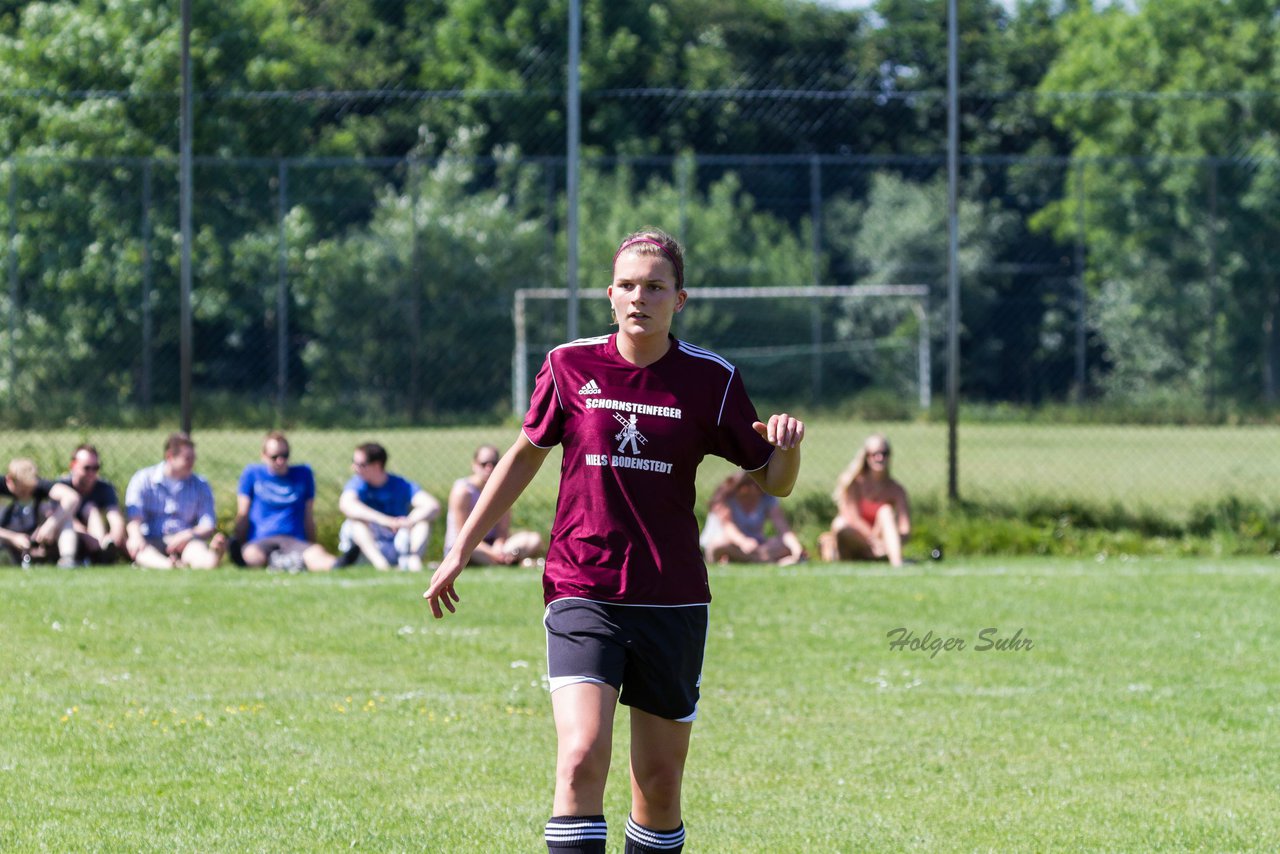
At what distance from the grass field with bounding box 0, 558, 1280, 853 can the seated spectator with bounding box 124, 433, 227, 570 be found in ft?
2.58

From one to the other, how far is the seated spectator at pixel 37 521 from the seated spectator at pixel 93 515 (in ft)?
0.28

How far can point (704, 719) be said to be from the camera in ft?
23.7

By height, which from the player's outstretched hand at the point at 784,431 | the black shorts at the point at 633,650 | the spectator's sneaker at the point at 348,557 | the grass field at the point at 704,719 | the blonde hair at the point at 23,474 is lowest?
the grass field at the point at 704,719

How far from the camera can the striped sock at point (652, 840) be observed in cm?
427

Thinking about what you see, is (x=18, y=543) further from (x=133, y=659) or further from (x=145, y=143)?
(x=145, y=143)

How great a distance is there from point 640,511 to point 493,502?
439 millimetres

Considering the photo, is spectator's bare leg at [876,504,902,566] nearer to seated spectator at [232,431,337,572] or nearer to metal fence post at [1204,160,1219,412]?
seated spectator at [232,431,337,572]

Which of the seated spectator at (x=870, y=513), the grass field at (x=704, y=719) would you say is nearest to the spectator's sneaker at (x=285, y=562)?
the grass field at (x=704, y=719)

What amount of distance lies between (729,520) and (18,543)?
17.4 feet

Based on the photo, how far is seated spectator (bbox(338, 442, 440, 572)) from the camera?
12.2m

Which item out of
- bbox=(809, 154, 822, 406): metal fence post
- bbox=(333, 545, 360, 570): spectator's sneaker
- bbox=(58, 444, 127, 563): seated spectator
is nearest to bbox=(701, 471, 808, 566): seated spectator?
bbox=(333, 545, 360, 570): spectator's sneaker

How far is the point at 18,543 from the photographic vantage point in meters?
12.1

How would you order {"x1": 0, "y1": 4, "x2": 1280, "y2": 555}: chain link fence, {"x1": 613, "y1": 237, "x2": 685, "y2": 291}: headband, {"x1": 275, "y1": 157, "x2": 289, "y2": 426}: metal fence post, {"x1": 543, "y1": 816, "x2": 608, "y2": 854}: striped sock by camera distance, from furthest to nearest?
{"x1": 275, "y1": 157, "x2": 289, "y2": 426}: metal fence post < {"x1": 0, "y1": 4, "x2": 1280, "y2": 555}: chain link fence < {"x1": 613, "y1": 237, "x2": 685, "y2": 291}: headband < {"x1": 543, "y1": 816, "x2": 608, "y2": 854}: striped sock

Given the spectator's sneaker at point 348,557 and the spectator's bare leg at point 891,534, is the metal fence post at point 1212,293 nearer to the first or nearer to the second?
the spectator's bare leg at point 891,534
